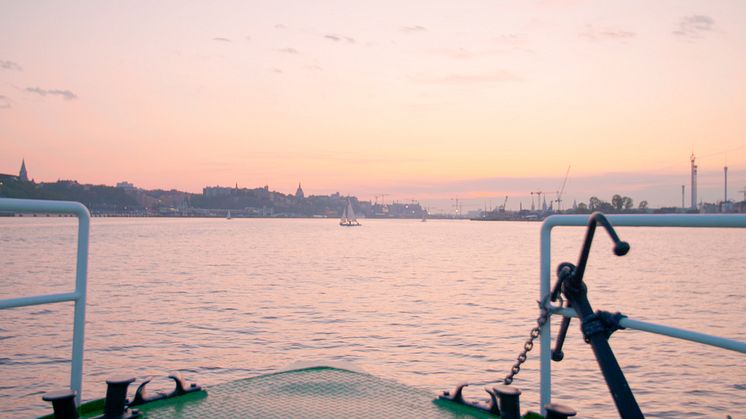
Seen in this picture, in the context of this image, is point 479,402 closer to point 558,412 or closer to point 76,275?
point 558,412

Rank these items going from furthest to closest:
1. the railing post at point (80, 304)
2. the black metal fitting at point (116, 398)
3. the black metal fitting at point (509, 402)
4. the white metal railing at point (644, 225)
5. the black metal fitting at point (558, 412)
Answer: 1. the railing post at point (80, 304)
2. the black metal fitting at point (116, 398)
3. the black metal fitting at point (509, 402)
4. the black metal fitting at point (558, 412)
5. the white metal railing at point (644, 225)

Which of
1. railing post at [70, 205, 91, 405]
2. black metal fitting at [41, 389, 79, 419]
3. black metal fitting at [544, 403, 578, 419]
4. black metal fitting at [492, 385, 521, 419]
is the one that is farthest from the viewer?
railing post at [70, 205, 91, 405]

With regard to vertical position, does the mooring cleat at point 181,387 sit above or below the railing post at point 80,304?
below

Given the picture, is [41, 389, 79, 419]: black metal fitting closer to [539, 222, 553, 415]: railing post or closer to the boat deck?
the boat deck

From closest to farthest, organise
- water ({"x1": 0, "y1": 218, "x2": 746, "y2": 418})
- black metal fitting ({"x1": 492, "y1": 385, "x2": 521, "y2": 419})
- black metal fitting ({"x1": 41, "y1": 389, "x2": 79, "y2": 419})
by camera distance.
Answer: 1. black metal fitting ({"x1": 41, "y1": 389, "x2": 79, "y2": 419})
2. black metal fitting ({"x1": 492, "y1": 385, "x2": 521, "y2": 419})
3. water ({"x1": 0, "y1": 218, "x2": 746, "y2": 418})

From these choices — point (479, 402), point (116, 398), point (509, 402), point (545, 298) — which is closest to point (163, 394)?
point (116, 398)

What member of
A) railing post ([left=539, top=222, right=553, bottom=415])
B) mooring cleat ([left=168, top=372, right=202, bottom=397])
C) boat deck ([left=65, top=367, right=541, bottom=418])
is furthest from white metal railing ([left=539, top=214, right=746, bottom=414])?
mooring cleat ([left=168, top=372, right=202, bottom=397])

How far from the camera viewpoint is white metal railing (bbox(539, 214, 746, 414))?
262 cm

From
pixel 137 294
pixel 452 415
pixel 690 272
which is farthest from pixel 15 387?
pixel 690 272

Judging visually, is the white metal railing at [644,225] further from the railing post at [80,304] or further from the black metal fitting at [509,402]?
the railing post at [80,304]

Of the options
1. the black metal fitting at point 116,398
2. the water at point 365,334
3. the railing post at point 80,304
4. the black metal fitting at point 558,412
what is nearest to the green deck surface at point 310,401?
the black metal fitting at point 116,398

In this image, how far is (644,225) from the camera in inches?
118

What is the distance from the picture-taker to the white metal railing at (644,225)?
8.60 feet

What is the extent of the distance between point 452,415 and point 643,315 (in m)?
25.4
